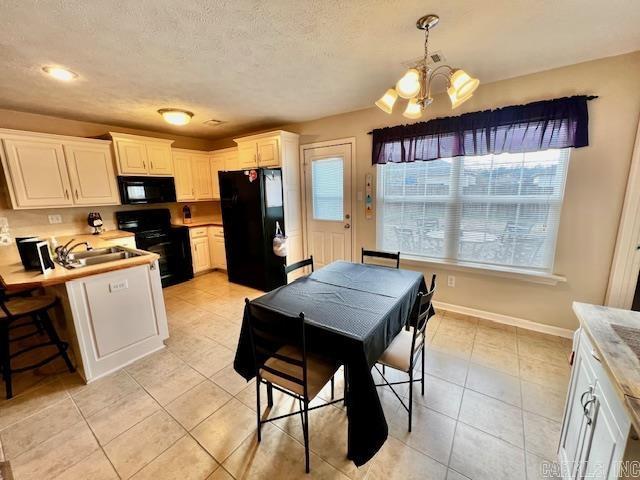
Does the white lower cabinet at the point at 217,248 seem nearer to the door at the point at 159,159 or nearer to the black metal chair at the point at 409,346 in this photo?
the door at the point at 159,159

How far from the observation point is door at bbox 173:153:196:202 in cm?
432

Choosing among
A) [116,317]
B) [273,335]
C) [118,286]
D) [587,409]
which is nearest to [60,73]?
[118,286]

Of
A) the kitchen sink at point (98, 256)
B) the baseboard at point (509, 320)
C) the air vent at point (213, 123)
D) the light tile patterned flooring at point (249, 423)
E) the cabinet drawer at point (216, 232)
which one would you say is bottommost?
the light tile patterned flooring at point (249, 423)

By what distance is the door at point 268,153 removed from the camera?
3.73m

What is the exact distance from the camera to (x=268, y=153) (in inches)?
150

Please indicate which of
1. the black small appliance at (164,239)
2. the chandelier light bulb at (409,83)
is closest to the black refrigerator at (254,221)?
the black small appliance at (164,239)

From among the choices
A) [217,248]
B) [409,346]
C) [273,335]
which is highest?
[273,335]

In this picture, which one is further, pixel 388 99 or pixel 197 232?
pixel 197 232

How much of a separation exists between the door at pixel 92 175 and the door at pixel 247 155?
1686mm

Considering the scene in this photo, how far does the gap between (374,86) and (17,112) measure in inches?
159

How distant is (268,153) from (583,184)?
11.4ft

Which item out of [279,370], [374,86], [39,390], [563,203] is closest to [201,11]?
[374,86]

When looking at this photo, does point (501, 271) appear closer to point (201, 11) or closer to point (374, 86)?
point (374, 86)

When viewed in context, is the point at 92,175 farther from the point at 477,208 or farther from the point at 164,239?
the point at 477,208
